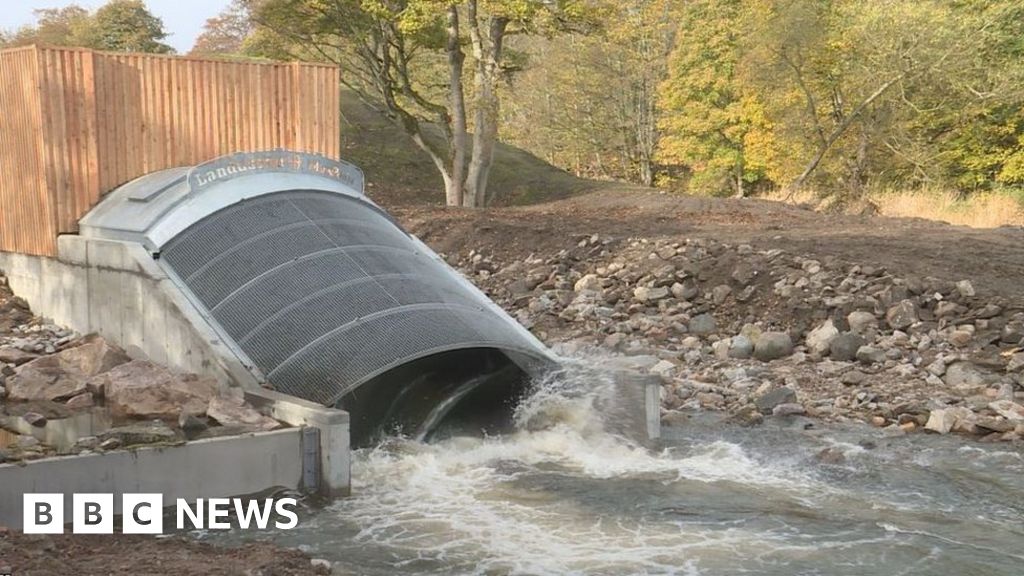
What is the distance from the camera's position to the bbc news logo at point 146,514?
7312 mm

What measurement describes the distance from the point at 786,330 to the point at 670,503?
21.2 ft

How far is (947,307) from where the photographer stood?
45.3 feet

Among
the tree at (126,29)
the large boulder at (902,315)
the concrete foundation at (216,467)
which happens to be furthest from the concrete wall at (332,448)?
the tree at (126,29)

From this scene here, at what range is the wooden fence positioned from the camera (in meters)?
13.3

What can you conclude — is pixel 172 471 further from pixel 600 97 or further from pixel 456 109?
pixel 600 97

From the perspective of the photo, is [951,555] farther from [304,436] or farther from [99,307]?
[99,307]

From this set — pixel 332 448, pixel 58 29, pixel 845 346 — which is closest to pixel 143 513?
pixel 332 448

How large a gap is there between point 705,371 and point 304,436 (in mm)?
6305

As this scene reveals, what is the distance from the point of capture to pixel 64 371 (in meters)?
11.1

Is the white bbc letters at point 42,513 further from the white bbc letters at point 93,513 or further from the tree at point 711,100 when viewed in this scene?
the tree at point 711,100

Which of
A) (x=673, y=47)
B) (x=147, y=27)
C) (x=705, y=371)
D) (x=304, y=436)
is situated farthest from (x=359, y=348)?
(x=147, y=27)

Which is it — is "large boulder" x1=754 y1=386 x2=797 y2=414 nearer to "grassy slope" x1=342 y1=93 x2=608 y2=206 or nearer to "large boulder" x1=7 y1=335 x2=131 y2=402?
"large boulder" x1=7 y1=335 x2=131 y2=402

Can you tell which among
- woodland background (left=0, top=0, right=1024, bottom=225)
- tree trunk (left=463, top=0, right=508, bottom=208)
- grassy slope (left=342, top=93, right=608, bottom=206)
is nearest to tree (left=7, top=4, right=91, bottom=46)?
woodland background (left=0, top=0, right=1024, bottom=225)

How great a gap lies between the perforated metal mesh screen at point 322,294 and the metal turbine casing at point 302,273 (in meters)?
0.01
